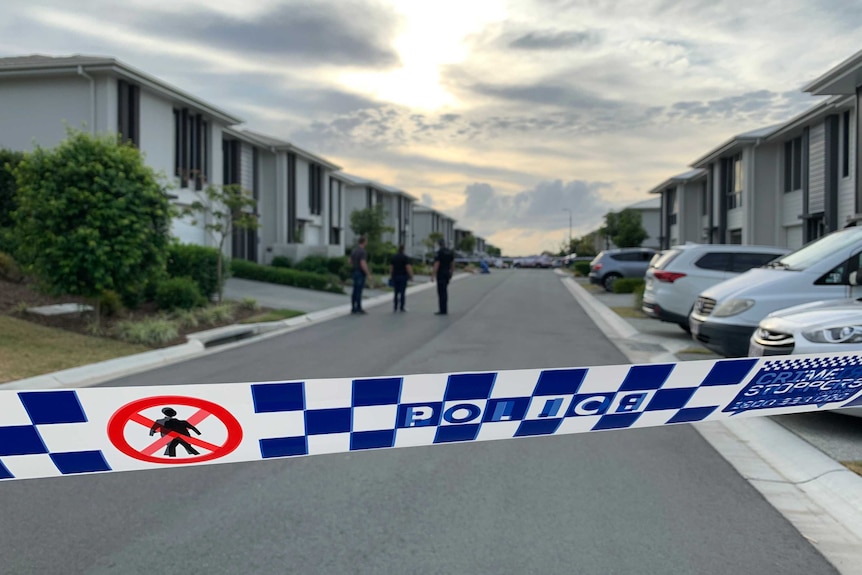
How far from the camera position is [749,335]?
9.02 m

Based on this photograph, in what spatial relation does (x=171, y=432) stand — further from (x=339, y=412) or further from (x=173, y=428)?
(x=339, y=412)

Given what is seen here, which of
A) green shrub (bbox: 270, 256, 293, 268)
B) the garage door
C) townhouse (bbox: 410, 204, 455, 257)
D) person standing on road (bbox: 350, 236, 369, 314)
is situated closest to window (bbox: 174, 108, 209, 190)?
green shrub (bbox: 270, 256, 293, 268)

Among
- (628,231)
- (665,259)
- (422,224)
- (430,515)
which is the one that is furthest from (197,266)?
(422,224)

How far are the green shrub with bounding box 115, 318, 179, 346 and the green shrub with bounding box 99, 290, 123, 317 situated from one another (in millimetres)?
621

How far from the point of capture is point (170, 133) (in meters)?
24.6

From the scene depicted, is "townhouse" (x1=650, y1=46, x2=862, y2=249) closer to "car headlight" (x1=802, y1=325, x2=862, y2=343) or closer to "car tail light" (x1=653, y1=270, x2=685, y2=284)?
"car tail light" (x1=653, y1=270, x2=685, y2=284)

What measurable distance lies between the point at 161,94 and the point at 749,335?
2016cm

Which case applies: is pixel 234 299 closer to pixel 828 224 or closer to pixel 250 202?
pixel 250 202

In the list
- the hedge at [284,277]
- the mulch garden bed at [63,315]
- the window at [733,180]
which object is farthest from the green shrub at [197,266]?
the window at [733,180]

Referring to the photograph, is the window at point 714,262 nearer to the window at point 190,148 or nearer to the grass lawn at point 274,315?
the grass lawn at point 274,315

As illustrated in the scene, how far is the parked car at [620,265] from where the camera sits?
2881cm

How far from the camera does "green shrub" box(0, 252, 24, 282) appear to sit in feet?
50.6

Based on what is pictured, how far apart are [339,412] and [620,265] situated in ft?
88.3

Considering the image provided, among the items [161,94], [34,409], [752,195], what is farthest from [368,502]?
[752,195]
